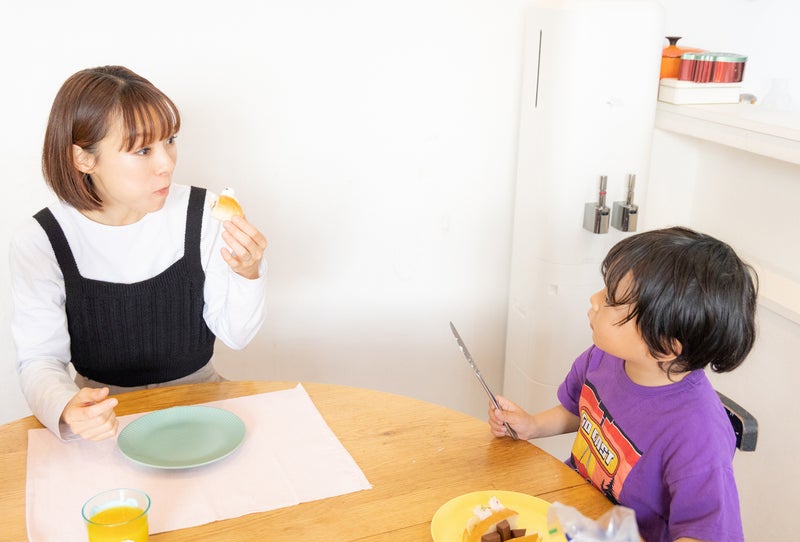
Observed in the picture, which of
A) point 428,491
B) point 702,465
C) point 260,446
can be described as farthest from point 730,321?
point 260,446

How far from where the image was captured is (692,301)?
1166mm

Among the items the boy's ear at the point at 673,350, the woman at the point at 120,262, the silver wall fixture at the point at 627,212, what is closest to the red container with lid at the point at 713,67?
the silver wall fixture at the point at 627,212

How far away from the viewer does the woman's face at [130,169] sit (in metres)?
1.48

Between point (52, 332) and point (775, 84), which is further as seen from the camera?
point (775, 84)

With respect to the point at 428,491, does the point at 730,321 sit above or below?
above

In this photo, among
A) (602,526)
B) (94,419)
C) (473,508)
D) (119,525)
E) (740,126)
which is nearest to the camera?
(602,526)

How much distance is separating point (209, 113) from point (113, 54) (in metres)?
0.26

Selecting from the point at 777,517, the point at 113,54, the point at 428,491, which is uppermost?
the point at 113,54

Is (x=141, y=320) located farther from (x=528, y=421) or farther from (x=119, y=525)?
(x=528, y=421)

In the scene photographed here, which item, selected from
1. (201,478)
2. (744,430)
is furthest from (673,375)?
(201,478)

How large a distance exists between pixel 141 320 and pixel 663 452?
1010 millimetres

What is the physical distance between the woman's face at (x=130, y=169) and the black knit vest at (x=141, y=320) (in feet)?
0.40

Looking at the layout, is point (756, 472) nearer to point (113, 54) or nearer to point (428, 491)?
point (428, 491)

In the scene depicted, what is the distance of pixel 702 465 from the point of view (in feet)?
3.76
